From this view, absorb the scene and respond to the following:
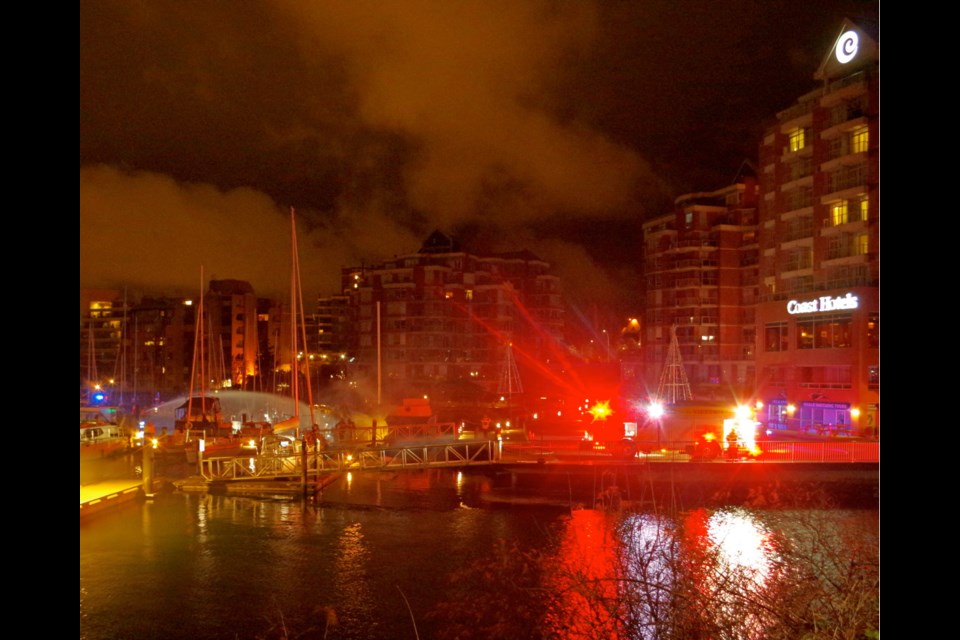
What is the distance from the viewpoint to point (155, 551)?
58.4ft

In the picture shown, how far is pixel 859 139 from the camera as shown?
35.8 meters

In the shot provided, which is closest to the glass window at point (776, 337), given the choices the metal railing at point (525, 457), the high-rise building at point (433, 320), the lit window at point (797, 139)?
the lit window at point (797, 139)

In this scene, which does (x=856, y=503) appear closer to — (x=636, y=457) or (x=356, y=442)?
(x=636, y=457)

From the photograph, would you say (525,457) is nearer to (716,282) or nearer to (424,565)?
(424,565)

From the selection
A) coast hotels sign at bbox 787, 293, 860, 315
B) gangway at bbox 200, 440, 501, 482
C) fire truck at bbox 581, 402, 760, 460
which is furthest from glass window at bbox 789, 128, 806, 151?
gangway at bbox 200, 440, 501, 482

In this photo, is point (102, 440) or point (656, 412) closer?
point (102, 440)

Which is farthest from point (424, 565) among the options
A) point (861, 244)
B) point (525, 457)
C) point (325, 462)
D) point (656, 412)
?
point (861, 244)

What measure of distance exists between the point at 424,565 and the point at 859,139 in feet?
103

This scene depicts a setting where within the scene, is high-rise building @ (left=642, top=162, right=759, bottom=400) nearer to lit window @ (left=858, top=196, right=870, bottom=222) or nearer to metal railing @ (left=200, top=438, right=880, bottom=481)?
lit window @ (left=858, top=196, right=870, bottom=222)

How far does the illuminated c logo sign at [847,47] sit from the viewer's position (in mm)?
35688

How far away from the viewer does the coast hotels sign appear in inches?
1398

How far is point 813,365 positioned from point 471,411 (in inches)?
780
